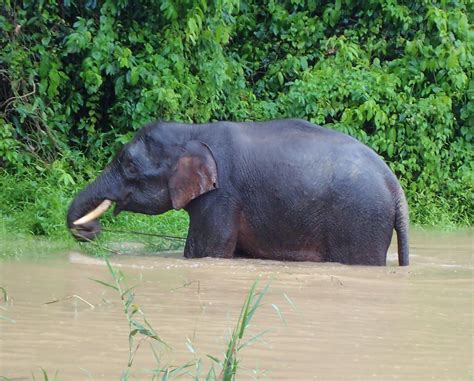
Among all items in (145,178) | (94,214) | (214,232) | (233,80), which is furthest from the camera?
(233,80)

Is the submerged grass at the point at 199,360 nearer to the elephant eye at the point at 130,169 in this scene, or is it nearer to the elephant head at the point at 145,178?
the elephant head at the point at 145,178

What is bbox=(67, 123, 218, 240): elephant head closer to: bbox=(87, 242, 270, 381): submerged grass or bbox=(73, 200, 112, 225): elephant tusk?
bbox=(73, 200, 112, 225): elephant tusk

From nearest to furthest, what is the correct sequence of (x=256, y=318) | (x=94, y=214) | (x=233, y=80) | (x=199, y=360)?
(x=199, y=360) → (x=256, y=318) → (x=94, y=214) → (x=233, y=80)

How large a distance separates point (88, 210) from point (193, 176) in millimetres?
857

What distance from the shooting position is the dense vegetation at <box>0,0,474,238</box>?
1141 centimetres

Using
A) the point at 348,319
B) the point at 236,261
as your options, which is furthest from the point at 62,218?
the point at 348,319

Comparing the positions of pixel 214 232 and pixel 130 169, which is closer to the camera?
pixel 214 232

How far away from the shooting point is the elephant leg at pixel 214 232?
8.52 meters

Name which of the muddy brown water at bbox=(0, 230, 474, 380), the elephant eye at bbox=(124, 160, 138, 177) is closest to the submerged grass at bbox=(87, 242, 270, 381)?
the muddy brown water at bbox=(0, 230, 474, 380)

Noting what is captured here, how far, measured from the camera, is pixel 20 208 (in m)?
10.3

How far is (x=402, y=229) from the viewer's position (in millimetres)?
8617

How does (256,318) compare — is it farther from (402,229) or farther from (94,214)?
(94,214)

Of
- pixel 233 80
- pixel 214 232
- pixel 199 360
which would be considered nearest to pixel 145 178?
pixel 214 232

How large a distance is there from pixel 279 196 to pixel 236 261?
602 mm
